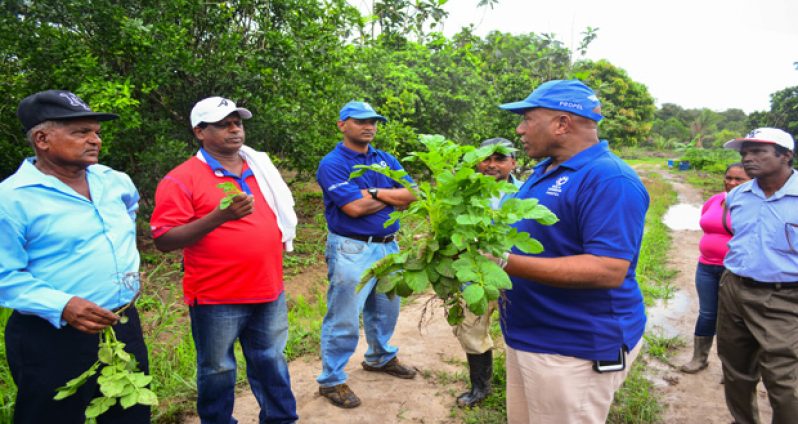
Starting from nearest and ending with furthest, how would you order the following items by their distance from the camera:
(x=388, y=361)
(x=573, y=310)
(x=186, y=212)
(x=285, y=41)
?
1. (x=573, y=310)
2. (x=186, y=212)
3. (x=388, y=361)
4. (x=285, y=41)

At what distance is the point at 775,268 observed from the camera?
9.98ft

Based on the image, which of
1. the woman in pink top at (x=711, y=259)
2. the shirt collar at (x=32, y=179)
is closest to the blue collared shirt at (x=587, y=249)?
the shirt collar at (x=32, y=179)

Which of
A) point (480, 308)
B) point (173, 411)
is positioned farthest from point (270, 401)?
point (480, 308)

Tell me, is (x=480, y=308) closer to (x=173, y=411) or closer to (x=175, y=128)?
(x=173, y=411)

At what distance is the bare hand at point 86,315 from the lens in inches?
A: 83.3

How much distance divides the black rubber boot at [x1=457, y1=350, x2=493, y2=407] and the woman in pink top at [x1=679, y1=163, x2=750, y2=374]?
2074 millimetres

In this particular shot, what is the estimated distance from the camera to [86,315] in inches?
83.9

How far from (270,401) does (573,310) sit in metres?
1.98

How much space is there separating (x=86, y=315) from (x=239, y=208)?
2.69 ft

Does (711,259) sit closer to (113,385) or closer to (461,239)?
(461,239)

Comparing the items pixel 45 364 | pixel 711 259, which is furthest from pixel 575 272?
pixel 711 259

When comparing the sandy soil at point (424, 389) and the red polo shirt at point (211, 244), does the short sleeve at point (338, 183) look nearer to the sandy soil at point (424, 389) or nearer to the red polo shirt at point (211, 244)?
the red polo shirt at point (211, 244)

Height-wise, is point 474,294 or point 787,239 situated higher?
point 474,294

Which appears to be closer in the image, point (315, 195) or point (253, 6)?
point (253, 6)
